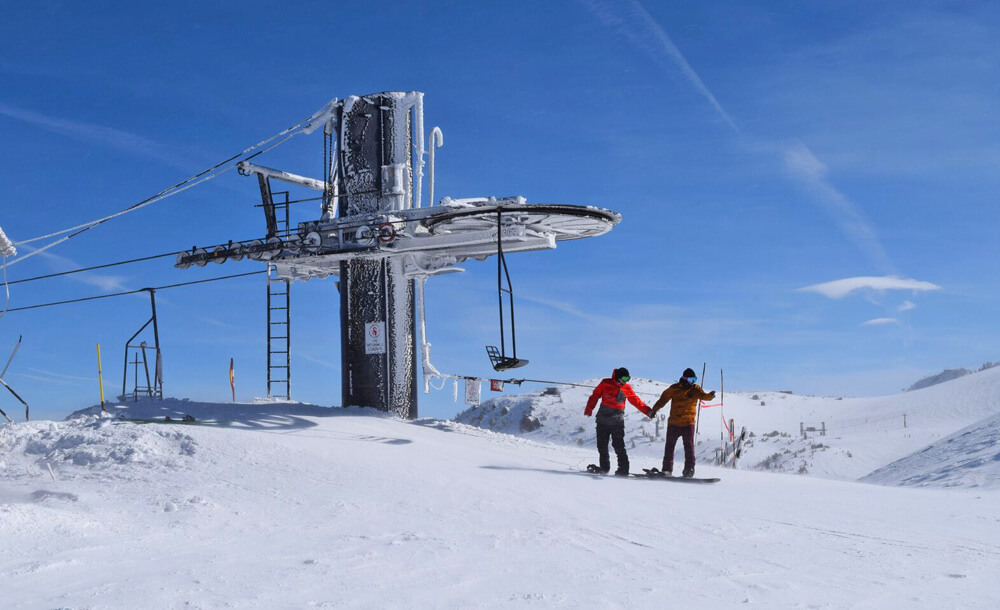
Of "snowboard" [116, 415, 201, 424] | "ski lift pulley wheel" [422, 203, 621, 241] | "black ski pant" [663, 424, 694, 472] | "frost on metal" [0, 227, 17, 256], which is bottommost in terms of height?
"black ski pant" [663, 424, 694, 472]

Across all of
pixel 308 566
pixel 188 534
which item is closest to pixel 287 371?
pixel 188 534

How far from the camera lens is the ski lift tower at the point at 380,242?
1928cm

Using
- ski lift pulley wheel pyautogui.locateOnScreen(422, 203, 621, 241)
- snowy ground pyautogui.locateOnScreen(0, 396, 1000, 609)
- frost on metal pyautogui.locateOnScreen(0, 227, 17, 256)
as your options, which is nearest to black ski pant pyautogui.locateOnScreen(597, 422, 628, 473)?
snowy ground pyautogui.locateOnScreen(0, 396, 1000, 609)

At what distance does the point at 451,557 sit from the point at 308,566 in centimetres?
140

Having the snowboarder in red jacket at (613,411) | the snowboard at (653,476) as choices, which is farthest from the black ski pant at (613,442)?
the snowboard at (653,476)

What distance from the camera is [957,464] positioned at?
1783 centimetres

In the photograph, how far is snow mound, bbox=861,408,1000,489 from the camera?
16.2 metres

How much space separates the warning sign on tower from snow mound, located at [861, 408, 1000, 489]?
12.0m

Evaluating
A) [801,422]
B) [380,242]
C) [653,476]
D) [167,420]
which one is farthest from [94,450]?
[801,422]

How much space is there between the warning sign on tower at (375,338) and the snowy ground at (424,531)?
4.05m

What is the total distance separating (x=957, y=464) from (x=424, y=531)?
13.4 meters

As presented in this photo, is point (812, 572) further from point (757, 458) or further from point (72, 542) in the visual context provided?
point (757, 458)

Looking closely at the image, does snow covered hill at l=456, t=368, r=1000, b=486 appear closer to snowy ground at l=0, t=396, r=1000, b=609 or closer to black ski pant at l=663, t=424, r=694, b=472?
black ski pant at l=663, t=424, r=694, b=472

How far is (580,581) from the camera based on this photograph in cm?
747
